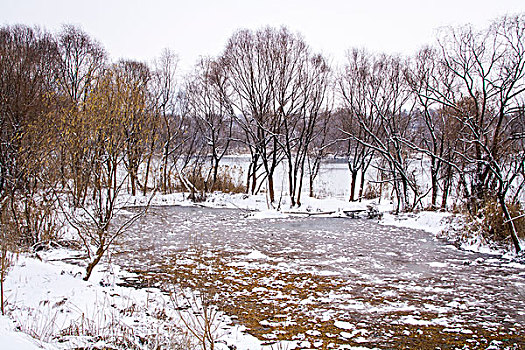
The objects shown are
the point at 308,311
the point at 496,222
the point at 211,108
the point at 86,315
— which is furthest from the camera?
the point at 211,108

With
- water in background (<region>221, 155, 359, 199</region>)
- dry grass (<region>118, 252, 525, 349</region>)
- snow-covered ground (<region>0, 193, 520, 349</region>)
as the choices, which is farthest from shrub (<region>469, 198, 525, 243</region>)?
water in background (<region>221, 155, 359, 199</region>)

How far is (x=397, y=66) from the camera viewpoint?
2202 cm

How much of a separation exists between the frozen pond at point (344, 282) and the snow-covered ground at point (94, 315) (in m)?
0.69

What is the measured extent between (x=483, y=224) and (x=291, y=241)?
6.19 metres

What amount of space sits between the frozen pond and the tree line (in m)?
2.06

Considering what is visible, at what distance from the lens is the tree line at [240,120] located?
25.6ft

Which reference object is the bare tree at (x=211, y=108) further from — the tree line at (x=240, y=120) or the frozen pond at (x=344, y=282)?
the frozen pond at (x=344, y=282)

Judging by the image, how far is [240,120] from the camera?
2378cm

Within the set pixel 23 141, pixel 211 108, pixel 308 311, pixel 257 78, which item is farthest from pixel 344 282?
pixel 211 108

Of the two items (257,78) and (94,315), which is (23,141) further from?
(257,78)

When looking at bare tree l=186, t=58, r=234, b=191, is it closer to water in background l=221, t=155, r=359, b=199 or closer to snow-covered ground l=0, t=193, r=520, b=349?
water in background l=221, t=155, r=359, b=199

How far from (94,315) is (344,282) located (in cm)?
508

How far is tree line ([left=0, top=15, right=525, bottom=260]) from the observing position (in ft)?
25.6

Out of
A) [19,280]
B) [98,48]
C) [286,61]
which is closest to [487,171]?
[286,61]
